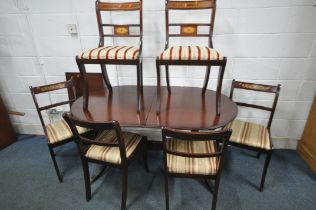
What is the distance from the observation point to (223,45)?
1.94m

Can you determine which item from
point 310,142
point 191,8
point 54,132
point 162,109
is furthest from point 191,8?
point 310,142

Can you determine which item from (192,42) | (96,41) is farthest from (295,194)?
(96,41)

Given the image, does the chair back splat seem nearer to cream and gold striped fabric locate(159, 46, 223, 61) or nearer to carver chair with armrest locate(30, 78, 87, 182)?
carver chair with armrest locate(30, 78, 87, 182)

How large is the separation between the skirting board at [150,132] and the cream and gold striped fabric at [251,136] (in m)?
0.61

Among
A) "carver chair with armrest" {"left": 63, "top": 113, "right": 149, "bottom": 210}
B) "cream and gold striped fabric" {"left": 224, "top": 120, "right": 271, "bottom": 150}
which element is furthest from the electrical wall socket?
"cream and gold striped fabric" {"left": 224, "top": 120, "right": 271, "bottom": 150}

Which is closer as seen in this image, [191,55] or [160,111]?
[191,55]

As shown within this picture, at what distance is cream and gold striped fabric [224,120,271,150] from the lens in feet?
5.45

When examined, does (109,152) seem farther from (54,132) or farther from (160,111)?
(54,132)

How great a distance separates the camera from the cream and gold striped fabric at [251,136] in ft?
5.45

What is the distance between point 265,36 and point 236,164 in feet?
3.92

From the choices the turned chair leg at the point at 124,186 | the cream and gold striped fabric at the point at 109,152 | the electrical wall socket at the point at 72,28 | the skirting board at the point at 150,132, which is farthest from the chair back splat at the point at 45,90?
the turned chair leg at the point at 124,186

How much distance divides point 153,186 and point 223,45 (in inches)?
54.7

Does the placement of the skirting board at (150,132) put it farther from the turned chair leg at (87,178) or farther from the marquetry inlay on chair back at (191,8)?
the marquetry inlay on chair back at (191,8)

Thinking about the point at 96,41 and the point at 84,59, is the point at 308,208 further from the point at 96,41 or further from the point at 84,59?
the point at 96,41
